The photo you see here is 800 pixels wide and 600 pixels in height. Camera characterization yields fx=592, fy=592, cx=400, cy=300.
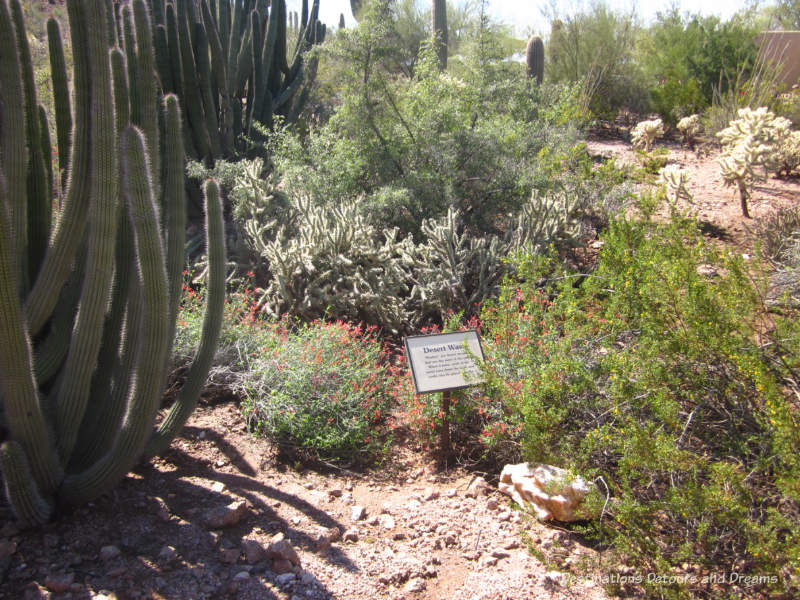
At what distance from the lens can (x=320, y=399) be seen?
13.6 feet

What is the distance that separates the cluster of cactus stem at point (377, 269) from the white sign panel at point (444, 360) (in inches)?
69.4

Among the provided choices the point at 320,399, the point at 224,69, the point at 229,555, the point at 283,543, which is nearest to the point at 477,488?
the point at 320,399

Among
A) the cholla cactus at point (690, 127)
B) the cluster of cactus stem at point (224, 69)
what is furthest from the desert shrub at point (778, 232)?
the cluster of cactus stem at point (224, 69)

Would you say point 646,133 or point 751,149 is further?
point 646,133

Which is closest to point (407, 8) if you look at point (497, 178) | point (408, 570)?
point (497, 178)

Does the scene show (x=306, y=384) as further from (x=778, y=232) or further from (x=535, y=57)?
(x=535, y=57)

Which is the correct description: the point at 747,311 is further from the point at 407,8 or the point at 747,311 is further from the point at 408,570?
the point at 407,8

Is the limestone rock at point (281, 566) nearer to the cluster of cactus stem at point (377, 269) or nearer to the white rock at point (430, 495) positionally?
the white rock at point (430, 495)

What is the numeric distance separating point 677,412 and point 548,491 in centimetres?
79

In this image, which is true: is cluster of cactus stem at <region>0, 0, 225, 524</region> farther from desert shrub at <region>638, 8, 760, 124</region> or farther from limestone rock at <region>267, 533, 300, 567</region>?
desert shrub at <region>638, 8, 760, 124</region>

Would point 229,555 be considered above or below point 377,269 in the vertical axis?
below

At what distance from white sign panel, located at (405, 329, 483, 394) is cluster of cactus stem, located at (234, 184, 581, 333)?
5.78 ft

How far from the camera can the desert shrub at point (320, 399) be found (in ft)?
13.3

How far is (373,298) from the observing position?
567cm
